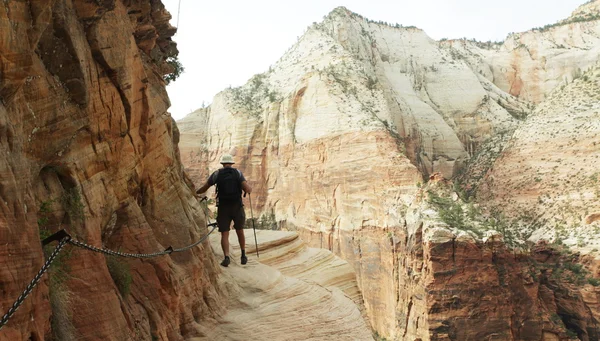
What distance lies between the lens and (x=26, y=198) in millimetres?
6227

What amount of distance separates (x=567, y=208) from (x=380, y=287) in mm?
15742

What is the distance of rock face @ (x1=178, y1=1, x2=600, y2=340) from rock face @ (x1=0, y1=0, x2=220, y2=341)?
34385 mm

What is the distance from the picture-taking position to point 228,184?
12.1 metres

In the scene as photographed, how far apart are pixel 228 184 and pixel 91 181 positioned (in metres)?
3.93

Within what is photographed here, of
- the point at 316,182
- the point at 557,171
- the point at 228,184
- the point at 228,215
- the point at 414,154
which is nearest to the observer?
the point at 228,184

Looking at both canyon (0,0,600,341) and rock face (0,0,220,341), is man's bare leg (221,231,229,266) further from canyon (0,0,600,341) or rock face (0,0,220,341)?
rock face (0,0,220,341)

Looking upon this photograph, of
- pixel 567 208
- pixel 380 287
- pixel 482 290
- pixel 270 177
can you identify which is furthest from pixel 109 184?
pixel 270 177

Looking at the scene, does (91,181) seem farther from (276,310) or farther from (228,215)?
(276,310)

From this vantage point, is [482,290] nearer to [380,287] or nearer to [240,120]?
[380,287]

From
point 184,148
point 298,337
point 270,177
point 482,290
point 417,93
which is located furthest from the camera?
point 417,93

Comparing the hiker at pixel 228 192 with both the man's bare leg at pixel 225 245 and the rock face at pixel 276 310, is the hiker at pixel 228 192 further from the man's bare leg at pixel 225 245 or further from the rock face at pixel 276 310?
the rock face at pixel 276 310

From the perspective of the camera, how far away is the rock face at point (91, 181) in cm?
605

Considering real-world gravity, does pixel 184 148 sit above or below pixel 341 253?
above

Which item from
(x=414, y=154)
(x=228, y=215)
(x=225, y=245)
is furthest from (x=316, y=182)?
(x=228, y=215)
